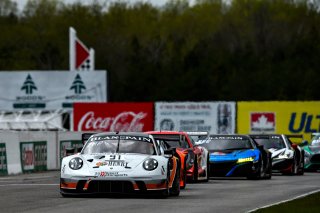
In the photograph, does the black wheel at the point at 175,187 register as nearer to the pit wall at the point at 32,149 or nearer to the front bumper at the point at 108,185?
the front bumper at the point at 108,185

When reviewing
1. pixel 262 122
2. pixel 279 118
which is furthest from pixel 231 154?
pixel 279 118

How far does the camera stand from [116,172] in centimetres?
1958

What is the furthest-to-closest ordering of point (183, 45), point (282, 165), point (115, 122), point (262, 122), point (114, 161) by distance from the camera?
point (183, 45), point (115, 122), point (262, 122), point (282, 165), point (114, 161)

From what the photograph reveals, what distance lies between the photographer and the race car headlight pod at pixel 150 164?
19.8m

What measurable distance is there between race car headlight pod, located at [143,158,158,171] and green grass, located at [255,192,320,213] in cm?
226

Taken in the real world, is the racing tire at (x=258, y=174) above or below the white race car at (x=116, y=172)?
below

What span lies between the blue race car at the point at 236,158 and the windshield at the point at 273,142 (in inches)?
164

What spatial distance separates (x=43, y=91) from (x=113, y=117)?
10481mm

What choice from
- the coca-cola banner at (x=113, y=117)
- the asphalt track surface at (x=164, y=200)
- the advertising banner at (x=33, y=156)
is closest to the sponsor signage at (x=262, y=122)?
the coca-cola banner at (x=113, y=117)

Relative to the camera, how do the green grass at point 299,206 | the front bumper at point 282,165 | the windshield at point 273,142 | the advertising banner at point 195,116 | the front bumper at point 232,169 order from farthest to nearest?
1. the advertising banner at point 195,116
2. the windshield at point 273,142
3. the front bumper at point 282,165
4. the front bumper at point 232,169
5. the green grass at point 299,206

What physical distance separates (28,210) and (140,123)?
1603 inches

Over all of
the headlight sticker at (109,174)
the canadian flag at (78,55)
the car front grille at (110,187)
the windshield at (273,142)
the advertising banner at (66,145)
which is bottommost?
the advertising banner at (66,145)

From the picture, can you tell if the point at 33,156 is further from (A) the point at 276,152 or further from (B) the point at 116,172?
(B) the point at 116,172

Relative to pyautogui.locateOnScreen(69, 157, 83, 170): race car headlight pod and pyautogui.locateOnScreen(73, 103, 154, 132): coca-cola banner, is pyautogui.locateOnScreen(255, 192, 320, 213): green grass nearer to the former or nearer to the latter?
pyautogui.locateOnScreen(69, 157, 83, 170): race car headlight pod
